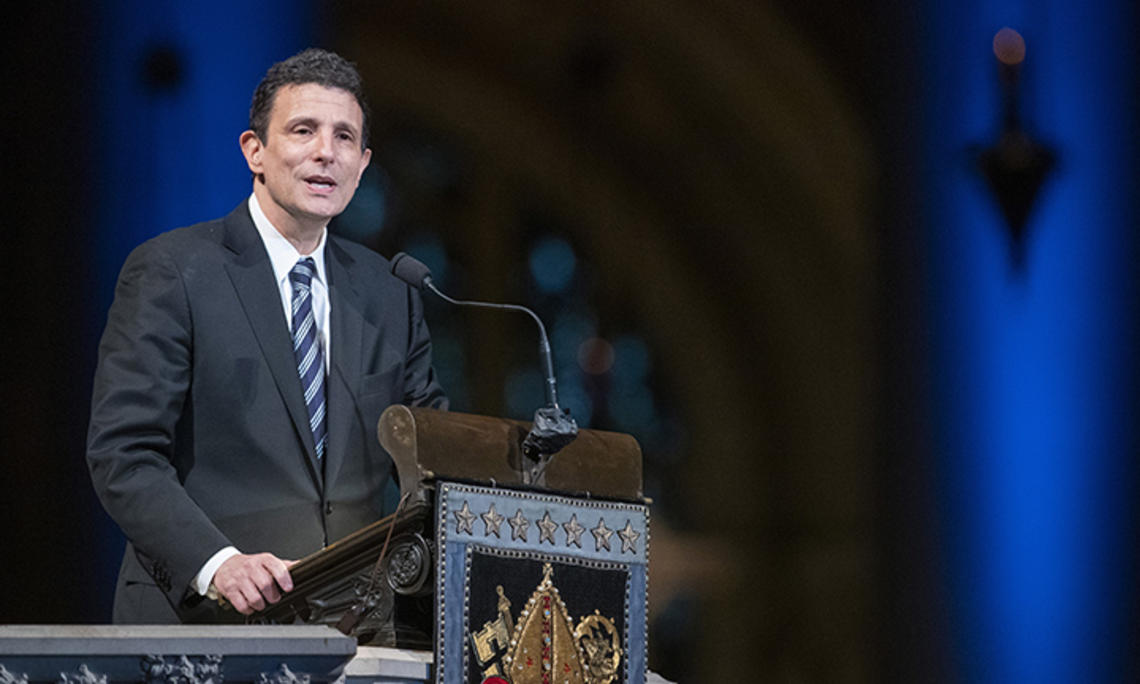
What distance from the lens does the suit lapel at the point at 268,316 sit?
2627mm

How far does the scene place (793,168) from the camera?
197 inches

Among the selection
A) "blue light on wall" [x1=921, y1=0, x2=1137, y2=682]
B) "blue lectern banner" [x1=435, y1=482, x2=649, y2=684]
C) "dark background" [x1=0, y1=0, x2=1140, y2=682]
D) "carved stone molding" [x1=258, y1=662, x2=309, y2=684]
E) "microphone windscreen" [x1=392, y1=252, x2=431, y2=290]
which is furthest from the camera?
"blue light on wall" [x1=921, y1=0, x2=1137, y2=682]

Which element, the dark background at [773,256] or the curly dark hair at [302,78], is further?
the dark background at [773,256]

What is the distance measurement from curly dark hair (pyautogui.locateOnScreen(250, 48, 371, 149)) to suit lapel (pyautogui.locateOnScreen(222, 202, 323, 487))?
0.21 meters

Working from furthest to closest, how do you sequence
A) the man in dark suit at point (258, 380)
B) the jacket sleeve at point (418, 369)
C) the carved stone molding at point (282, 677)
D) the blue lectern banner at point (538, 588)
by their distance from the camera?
the jacket sleeve at point (418, 369), the man in dark suit at point (258, 380), the blue lectern banner at point (538, 588), the carved stone molding at point (282, 677)

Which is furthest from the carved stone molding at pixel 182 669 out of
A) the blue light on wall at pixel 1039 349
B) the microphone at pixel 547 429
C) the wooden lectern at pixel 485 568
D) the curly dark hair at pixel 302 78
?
the blue light on wall at pixel 1039 349

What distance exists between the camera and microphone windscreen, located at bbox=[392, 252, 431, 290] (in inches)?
103

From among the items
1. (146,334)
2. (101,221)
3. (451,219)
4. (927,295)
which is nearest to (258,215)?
(146,334)

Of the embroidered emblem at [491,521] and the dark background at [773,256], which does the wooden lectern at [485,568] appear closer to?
the embroidered emblem at [491,521]

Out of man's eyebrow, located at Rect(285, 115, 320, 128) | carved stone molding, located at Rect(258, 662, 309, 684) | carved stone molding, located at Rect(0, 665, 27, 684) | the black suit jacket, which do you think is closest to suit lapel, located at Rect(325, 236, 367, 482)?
the black suit jacket

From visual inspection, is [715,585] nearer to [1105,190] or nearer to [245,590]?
[1105,190]

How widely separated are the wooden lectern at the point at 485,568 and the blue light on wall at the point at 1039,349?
7.53 feet

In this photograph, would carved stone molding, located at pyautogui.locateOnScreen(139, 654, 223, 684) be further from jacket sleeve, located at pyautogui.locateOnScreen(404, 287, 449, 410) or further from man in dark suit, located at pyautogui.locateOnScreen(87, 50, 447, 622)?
jacket sleeve, located at pyautogui.locateOnScreen(404, 287, 449, 410)

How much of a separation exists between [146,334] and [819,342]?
2.82 metres
